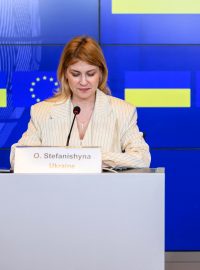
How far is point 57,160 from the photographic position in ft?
7.55

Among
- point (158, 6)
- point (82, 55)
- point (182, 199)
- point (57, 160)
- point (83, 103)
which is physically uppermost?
point (158, 6)

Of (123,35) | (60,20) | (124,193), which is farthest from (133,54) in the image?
(124,193)

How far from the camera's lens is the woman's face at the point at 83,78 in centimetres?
311

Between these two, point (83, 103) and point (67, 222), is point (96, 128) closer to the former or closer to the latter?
point (83, 103)

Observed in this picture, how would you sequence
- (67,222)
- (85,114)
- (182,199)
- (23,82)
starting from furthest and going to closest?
(182,199) → (23,82) → (85,114) → (67,222)

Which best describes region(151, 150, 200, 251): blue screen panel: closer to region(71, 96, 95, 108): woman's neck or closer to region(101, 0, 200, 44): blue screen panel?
region(101, 0, 200, 44): blue screen panel

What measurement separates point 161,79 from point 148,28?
0.37 m

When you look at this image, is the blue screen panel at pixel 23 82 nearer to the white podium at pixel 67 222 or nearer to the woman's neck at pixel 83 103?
the woman's neck at pixel 83 103

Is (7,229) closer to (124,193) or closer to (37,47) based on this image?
(124,193)

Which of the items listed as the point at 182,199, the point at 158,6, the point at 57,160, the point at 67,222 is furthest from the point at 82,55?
the point at 182,199

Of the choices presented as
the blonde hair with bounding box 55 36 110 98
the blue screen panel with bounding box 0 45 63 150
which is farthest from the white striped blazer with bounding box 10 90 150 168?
the blue screen panel with bounding box 0 45 63 150

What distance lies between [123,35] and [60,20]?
46 cm

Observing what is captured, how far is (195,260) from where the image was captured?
4395mm

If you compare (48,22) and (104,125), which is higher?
→ (48,22)
